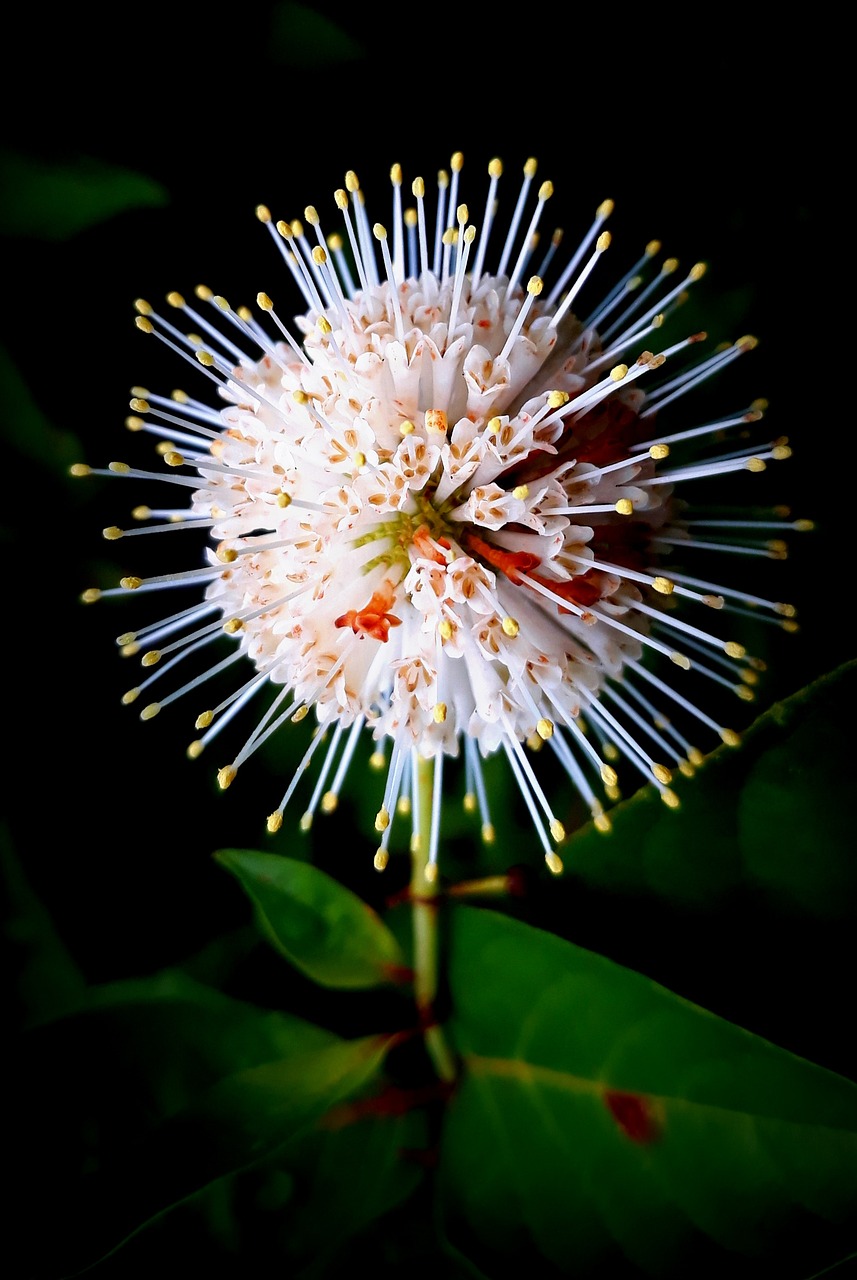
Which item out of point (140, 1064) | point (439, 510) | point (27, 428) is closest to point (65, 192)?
point (27, 428)

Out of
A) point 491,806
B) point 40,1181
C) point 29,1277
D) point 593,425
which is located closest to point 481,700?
point 593,425

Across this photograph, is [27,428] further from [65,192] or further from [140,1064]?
[140,1064]

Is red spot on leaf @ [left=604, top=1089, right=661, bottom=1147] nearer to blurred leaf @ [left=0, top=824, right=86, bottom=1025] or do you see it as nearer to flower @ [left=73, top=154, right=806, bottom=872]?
flower @ [left=73, top=154, right=806, bottom=872]

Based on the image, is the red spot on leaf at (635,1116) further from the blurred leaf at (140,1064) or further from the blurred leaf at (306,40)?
the blurred leaf at (306,40)

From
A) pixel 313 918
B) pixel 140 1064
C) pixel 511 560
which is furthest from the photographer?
pixel 140 1064

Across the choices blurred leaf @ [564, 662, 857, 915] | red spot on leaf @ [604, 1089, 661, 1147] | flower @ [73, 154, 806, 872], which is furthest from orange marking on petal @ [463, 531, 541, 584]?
red spot on leaf @ [604, 1089, 661, 1147]

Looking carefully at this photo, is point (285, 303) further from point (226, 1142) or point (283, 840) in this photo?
point (226, 1142)

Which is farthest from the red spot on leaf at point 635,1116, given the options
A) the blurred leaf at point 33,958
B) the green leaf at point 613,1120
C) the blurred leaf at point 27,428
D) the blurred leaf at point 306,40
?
the blurred leaf at point 306,40
